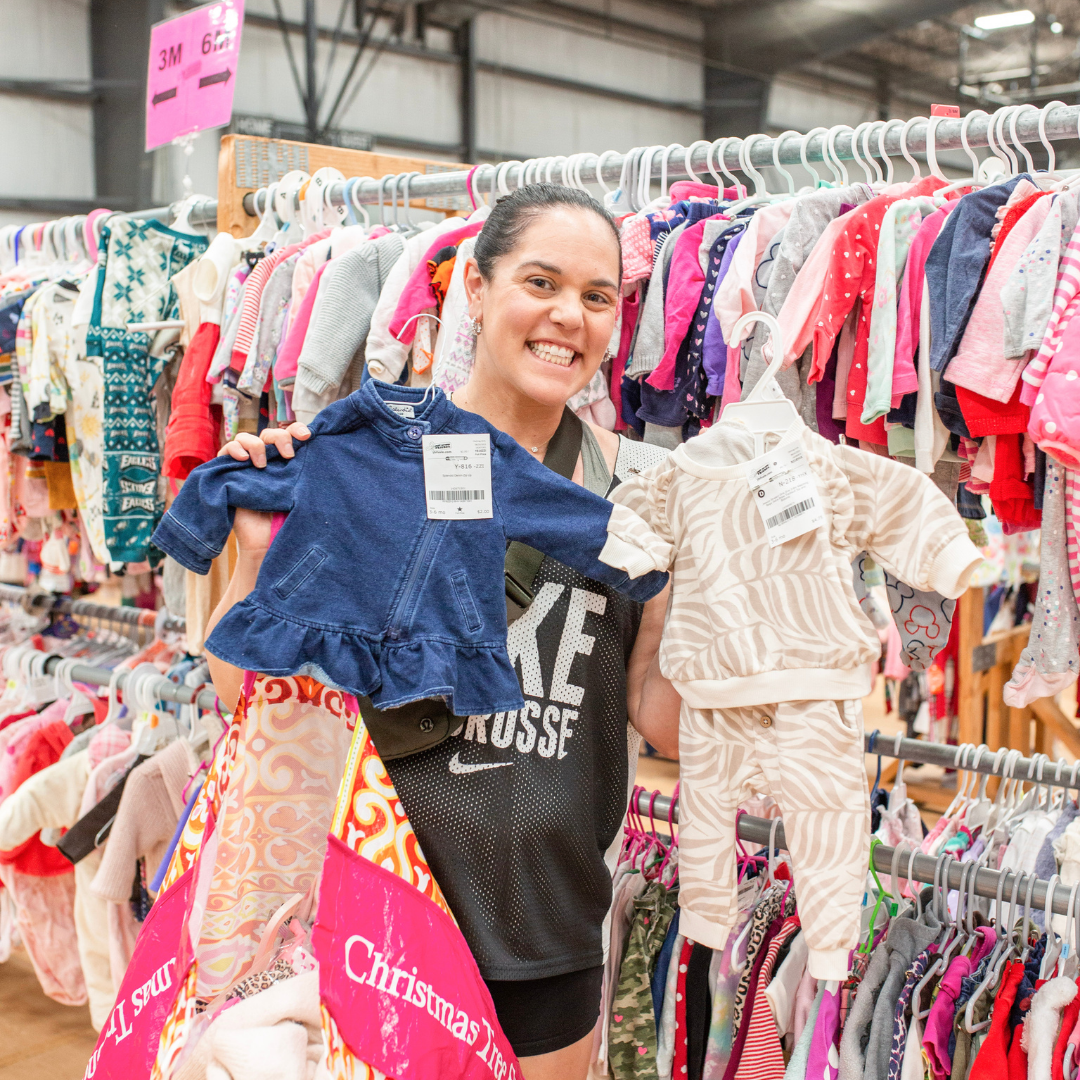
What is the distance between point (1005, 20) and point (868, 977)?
5470 millimetres

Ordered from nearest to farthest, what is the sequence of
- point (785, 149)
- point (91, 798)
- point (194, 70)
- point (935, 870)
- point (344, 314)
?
point (935, 870)
point (785, 149)
point (344, 314)
point (91, 798)
point (194, 70)

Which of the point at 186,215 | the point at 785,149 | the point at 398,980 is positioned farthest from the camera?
the point at 186,215

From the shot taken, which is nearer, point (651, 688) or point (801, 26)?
point (651, 688)

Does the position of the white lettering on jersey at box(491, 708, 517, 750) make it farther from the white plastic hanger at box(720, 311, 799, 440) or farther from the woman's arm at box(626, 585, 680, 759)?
the white plastic hanger at box(720, 311, 799, 440)

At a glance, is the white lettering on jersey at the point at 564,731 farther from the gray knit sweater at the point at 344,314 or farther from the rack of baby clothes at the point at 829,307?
the gray knit sweater at the point at 344,314

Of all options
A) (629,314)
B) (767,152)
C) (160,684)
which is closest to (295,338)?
(629,314)

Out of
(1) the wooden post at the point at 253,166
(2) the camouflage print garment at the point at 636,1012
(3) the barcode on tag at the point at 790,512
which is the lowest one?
(2) the camouflage print garment at the point at 636,1012

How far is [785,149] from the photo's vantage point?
6.45ft

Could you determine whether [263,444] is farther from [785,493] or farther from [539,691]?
[785,493]

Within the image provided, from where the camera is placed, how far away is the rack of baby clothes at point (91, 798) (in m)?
2.30

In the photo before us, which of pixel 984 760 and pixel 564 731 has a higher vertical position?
pixel 564 731

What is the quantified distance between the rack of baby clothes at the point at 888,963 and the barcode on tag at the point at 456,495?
0.68 meters

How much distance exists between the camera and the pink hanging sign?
257 centimetres

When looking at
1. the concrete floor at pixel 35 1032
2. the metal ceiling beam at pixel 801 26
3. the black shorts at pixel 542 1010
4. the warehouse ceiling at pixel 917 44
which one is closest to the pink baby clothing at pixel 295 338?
→ the black shorts at pixel 542 1010
